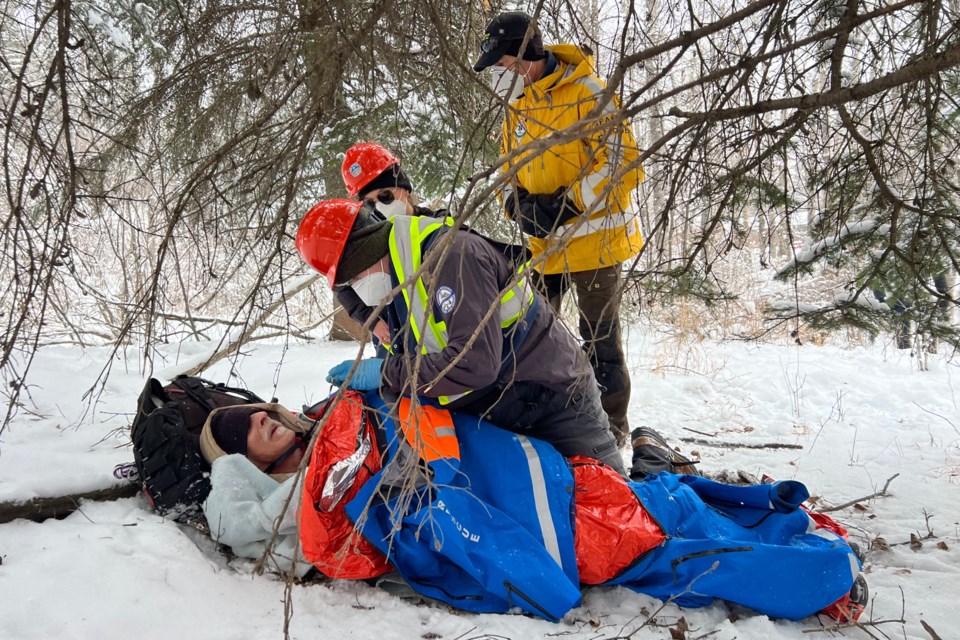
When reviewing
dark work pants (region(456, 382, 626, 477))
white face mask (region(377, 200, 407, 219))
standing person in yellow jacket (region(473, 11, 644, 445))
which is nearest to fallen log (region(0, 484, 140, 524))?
dark work pants (region(456, 382, 626, 477))

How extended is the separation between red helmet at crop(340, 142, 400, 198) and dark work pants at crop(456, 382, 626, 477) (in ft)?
4.95

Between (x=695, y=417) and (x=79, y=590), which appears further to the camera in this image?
(x=695, y=417)

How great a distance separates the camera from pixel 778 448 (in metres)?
3.72

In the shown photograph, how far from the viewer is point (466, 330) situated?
209 cm

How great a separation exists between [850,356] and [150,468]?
21.7 feet

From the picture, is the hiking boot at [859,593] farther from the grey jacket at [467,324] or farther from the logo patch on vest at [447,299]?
the logo patch on vest at [447,299]

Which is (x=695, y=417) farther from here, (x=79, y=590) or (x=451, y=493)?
(x=79, y=590)

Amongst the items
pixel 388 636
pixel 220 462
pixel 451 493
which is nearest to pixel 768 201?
pixel 451 493

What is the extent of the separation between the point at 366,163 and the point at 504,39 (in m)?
1.11

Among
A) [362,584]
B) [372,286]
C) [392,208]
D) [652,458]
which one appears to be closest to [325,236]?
[372,286]

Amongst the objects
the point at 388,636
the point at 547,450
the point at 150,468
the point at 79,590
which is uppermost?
the point at 547,450

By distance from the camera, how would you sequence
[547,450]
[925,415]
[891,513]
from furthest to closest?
[925,415]
[891,513]
[547,450]

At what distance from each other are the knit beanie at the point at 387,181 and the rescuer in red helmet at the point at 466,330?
87cm

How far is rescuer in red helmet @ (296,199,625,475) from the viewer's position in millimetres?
2094
